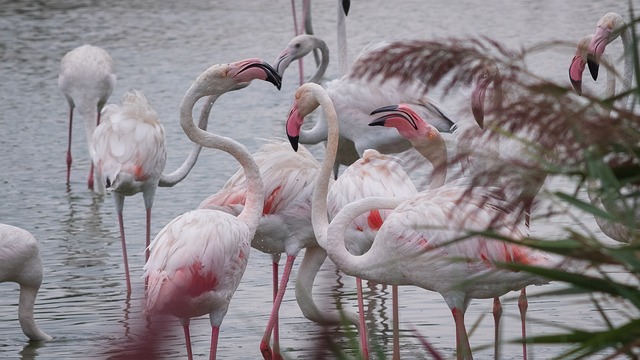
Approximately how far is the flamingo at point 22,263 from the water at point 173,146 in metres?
0.19

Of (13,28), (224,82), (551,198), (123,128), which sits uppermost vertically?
(551,198)

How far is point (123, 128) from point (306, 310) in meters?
2.09

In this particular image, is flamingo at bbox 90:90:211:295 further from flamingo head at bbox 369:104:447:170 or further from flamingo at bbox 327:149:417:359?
flamingo head at bbox 369:104:447:170

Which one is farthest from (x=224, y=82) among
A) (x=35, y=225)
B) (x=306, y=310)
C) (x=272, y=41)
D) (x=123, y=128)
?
(x=272, y=41)

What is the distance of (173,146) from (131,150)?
10.7 ft

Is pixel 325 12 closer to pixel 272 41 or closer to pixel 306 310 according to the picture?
pixel 272 41

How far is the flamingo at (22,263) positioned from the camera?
5.46 meters

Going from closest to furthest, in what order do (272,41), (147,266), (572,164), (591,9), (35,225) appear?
(572,164) < (147,266) < (35,225) < (272,41) < (591,9)

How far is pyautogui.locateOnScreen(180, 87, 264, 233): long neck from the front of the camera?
16.2 feet

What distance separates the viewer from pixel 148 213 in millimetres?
6707

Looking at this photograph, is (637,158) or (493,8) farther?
(493,8)

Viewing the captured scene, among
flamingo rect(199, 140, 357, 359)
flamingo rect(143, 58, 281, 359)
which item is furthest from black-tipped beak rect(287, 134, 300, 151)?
flamingo rect(143, 58, 281, 359)

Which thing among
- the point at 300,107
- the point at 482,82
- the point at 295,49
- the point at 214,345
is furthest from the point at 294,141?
the point at 482,82

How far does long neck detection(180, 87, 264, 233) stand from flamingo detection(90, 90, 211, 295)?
1068mm
